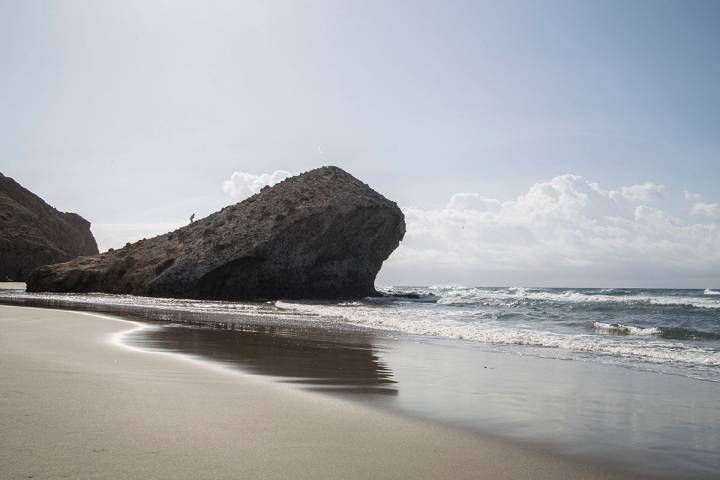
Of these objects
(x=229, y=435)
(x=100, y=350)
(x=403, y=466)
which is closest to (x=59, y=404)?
(x=229, y=435)

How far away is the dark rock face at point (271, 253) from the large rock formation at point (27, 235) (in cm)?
2879

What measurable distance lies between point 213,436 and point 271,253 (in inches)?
1274

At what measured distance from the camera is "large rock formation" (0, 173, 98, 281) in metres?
62.3

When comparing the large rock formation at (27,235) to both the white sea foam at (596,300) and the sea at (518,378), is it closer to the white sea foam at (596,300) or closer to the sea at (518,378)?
the white sea foam at (596,300)

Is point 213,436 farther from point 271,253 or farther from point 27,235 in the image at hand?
point 27,235

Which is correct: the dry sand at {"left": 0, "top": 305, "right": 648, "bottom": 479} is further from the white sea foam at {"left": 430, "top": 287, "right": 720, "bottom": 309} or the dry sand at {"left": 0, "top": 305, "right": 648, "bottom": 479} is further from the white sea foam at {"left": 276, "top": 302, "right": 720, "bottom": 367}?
the white sea foam at {"left": 430, "top": 287, "right": 720, "bottom": 309}

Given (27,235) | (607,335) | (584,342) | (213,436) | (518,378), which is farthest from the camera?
(27,235)

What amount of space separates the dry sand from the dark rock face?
1182 inches

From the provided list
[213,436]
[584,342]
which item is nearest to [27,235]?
[584,342]

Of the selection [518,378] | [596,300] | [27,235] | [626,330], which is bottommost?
[626,330]

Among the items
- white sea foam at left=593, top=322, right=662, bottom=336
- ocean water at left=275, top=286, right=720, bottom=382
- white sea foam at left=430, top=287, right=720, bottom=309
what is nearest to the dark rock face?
white sea foam at left=430, top=287, right=720, bottom=309

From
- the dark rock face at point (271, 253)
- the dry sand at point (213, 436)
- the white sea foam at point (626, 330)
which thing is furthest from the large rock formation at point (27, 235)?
the dry sand at point (213, 436)

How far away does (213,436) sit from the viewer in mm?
3518

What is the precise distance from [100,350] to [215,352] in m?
1.86
